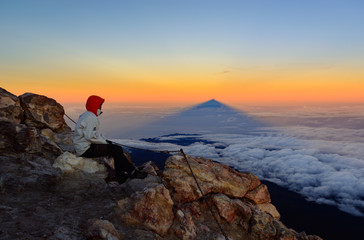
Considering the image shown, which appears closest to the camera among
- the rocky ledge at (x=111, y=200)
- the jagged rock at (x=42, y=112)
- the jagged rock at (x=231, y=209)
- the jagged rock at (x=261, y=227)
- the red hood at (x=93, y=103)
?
the rocky ledge at (x=111, y=200)

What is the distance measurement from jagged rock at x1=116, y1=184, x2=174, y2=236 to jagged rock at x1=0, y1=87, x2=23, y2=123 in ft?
37.2

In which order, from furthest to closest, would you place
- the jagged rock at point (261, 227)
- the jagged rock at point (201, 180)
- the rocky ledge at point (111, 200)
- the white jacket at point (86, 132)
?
the jagged rock at point (201, 180) → the jagged rock at point (261, 227) → the white jacket at point (86, 132) → the rocky ledge at point (111, 200)

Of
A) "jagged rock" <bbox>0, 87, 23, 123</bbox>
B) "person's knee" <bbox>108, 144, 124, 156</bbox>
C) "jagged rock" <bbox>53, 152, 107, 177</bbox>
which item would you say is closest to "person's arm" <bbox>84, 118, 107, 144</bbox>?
"person's knee" <bbox>108, 144, 124, 156</bbox>

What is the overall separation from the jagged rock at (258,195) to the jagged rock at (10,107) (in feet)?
50.8

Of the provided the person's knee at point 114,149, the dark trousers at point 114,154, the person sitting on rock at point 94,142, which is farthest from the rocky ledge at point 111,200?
the person's knee at point 114,149

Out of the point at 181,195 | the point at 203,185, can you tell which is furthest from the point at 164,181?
the point at 203,185

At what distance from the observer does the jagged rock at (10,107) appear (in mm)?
13666

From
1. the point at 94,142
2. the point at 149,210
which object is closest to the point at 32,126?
the point at 94,142

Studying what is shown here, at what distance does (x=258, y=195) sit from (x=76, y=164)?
32.0 feet

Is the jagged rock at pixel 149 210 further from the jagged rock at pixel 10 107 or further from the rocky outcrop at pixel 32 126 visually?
the jagged rock at pixel 10 107

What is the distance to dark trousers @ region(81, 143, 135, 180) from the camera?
28.6ft

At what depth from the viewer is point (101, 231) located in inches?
212

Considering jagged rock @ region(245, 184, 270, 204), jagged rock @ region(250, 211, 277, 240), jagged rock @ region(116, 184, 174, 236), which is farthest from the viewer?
jagged rock @ region(245, 184, 270, 204)

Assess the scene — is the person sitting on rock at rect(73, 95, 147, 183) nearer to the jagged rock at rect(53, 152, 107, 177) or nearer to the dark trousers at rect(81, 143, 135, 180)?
the dark trousers at rect(81, 143, 135, 180)
